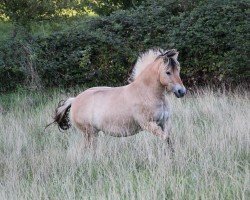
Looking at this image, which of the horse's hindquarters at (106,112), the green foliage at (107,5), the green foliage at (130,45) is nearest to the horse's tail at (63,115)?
the horse's hindquarters at (106,112)

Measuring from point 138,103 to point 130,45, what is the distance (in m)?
6.13

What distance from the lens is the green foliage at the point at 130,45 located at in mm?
11188

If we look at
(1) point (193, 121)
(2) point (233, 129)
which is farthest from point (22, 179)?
(1) point (193, 121)

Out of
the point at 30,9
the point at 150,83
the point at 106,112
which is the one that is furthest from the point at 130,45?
the point at 150,83

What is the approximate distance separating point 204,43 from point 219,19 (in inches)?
25.2

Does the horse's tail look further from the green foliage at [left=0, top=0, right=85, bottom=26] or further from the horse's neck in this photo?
the green foliage at [left=0, top=0, right=85, bottom=26]

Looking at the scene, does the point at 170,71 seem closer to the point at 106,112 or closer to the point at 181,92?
the point at 181,92

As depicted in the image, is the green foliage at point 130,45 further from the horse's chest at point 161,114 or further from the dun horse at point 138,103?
the horse's chest at point 161,114

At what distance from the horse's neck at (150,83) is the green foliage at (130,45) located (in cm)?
515

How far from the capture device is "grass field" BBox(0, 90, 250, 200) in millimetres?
4543

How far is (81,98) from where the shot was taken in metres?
6.85

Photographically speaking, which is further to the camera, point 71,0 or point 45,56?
point 71,0

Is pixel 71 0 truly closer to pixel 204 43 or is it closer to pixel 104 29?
pixel 104 29

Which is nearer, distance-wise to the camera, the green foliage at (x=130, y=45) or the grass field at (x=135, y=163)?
the grass field at (x=135, y=163)
